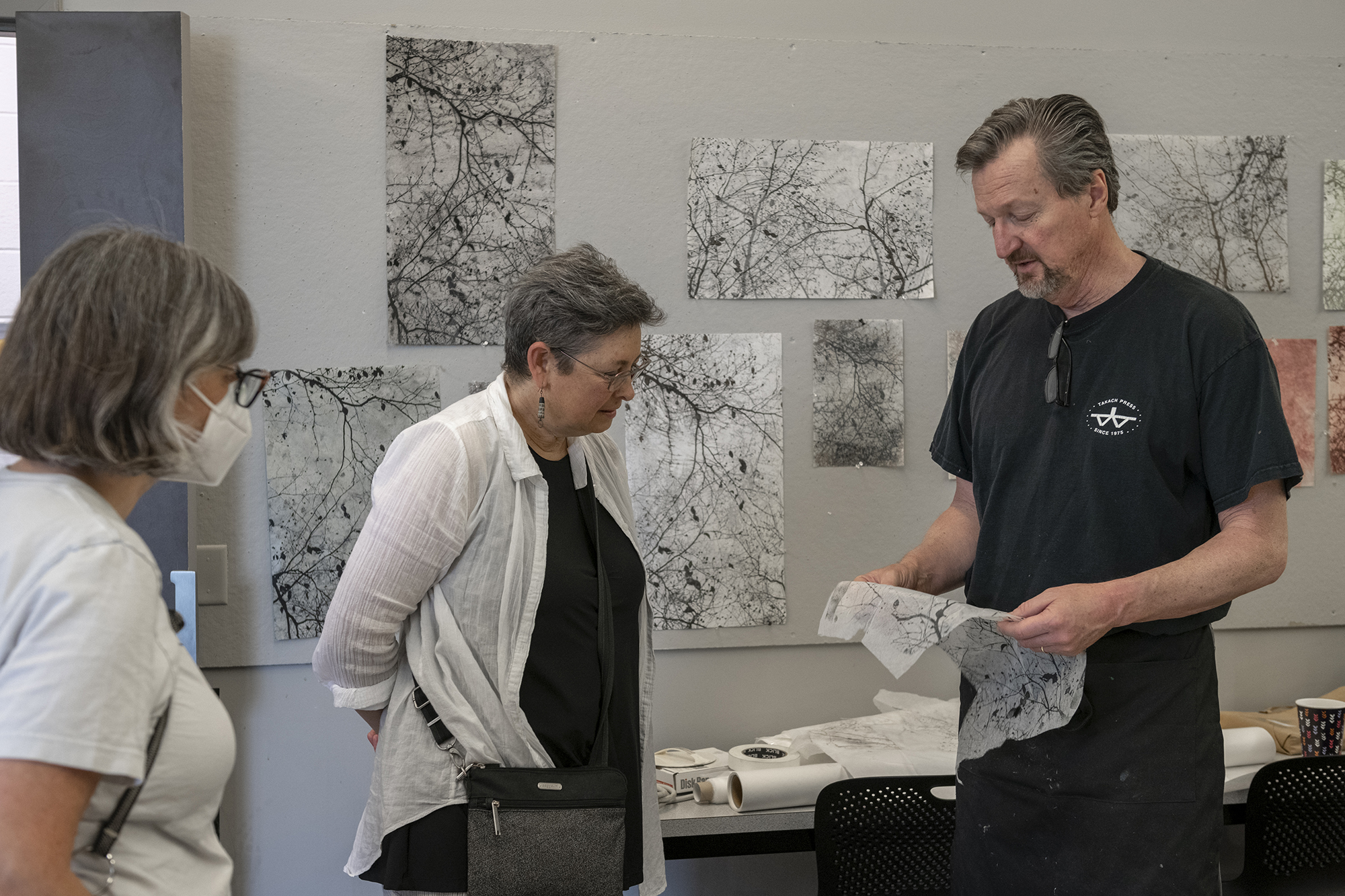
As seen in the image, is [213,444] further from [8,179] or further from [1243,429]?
[8,179]

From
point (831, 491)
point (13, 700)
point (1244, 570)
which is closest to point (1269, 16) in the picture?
point (831, 491)

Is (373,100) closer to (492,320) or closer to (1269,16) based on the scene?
(492,320)

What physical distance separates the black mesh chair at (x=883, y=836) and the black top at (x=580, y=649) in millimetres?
455

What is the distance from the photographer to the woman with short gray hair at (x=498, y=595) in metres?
1.59

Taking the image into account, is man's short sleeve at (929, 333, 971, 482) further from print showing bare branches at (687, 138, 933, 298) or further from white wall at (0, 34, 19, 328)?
white wall at (0, 34, 19, 328)

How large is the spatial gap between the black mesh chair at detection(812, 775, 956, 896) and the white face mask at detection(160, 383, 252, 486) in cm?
143

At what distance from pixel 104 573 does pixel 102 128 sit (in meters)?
1.75

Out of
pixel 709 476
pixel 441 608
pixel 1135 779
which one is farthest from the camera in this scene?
pixel 709 476

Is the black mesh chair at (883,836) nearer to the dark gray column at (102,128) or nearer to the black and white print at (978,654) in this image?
the black and white print at (978,654)

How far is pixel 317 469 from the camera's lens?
7.96 ft

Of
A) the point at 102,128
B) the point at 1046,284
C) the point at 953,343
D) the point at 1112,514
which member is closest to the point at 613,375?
the point at 1046,284

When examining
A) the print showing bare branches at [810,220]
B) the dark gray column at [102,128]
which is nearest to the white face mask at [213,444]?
the dark gray column at [102,128]

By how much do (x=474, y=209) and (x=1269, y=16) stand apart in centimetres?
211

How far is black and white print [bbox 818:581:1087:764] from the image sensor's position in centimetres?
153
